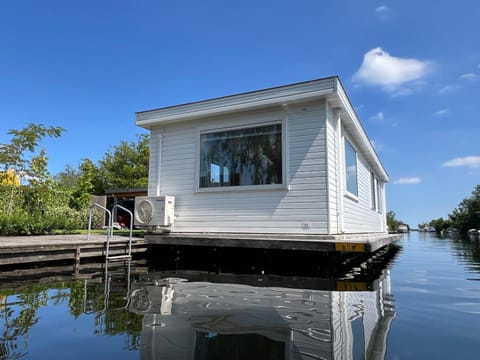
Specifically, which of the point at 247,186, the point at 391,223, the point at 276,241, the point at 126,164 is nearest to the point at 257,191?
the point at 247,186

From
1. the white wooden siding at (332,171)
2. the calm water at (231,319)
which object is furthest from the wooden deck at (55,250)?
the white wooden siding at (332,171)

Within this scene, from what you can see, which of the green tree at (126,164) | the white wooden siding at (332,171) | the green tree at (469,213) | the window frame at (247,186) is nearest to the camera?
the white wooden siding at (332,171)

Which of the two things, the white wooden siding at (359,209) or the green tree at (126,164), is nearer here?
the white wooden siding at (359,209)

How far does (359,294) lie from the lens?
12.3ft

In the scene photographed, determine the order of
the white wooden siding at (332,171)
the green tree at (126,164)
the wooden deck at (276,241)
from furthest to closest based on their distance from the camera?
the green tree at (126,164) → the white wooden siding at (332,171) → the wooden deck at (276,241)

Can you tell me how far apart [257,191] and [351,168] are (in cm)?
282

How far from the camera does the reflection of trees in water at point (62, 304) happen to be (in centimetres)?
206

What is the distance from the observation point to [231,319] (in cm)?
257

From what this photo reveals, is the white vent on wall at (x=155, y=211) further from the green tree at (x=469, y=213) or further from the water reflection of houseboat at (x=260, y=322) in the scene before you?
the green tree at (x=469, y=213)

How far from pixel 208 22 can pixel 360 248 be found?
7104mm

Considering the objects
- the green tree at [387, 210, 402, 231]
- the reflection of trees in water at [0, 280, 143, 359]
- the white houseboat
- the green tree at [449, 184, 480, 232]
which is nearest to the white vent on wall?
the white houseboat

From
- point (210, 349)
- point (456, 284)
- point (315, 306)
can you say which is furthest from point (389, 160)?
point (210, 349)

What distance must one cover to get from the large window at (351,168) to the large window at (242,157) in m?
1.86

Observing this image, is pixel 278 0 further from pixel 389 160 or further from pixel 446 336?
pixel 389 160
